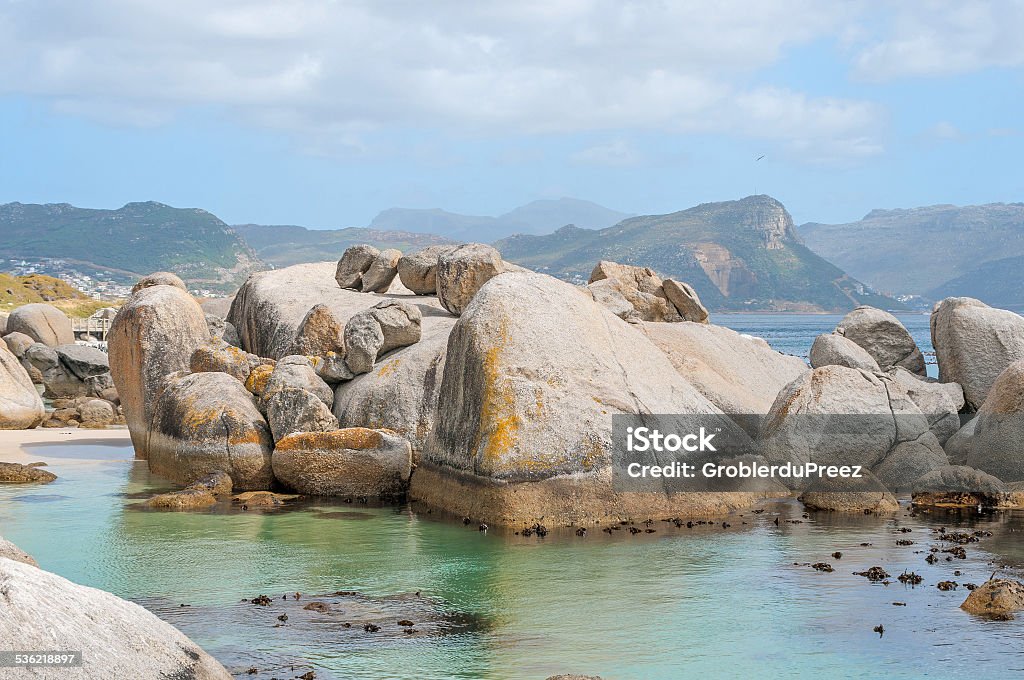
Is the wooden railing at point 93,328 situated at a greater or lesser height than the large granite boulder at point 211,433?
greater

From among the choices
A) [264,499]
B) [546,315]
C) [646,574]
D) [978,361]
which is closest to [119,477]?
[264,499]

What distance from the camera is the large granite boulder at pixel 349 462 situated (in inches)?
755

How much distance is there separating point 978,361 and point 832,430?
20.6ft

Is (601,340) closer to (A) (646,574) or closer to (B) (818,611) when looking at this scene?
(A) (646,574)

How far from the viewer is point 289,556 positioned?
14938mm

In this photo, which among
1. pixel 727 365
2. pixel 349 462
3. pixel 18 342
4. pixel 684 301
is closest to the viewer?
pixel 349 462

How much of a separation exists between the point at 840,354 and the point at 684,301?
721 centimetres

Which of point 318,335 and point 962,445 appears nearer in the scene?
point 962,445

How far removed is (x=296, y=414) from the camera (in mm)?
19984

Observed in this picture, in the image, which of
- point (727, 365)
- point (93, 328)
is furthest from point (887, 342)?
point (93, 328)

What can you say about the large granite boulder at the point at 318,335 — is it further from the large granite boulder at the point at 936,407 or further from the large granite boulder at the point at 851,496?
the large granite boulder at the point at 936,407

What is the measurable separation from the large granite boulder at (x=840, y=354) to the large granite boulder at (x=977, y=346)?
1.84 meters

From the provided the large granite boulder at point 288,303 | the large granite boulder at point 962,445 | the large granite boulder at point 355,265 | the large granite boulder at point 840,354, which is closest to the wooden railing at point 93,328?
the large granite boulder at point 288,303

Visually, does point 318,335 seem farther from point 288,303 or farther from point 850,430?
point 850,430
